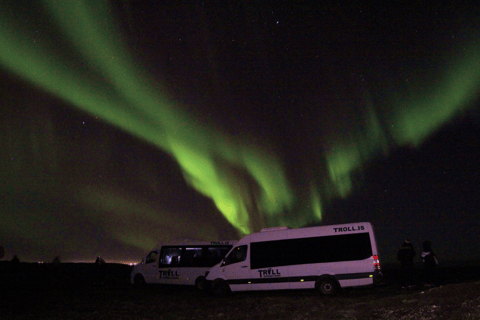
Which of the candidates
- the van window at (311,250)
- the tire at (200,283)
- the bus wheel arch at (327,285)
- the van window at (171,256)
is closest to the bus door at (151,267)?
the van window at (171,256)

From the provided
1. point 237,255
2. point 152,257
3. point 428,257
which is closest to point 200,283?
point 152,257

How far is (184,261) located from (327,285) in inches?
350

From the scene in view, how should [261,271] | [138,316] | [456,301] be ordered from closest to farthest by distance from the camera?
[456,301] → [138,316] → [261,271]

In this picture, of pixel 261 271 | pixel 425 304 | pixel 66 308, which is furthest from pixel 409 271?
pixel 66 308

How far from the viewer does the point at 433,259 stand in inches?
581

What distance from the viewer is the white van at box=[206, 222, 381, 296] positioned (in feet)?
48.8

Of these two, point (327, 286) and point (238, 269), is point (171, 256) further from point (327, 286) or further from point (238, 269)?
point (327, 286)

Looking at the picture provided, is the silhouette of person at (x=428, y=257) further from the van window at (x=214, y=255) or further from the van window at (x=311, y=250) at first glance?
the van window at (x=214, y=255)

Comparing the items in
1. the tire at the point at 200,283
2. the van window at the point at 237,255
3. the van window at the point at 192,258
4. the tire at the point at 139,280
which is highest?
the van window at the point at 192,258

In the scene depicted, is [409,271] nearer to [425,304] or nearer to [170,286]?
[425,304]

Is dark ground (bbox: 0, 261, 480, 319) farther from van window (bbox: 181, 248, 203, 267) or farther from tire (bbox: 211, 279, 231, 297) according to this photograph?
van window (bbox: 181, 248, 203, 267)

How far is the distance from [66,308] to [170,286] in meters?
9.65

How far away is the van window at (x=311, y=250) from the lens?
1501 centimetres

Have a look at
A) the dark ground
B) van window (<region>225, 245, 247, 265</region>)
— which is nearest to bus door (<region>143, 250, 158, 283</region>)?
the dark ground
